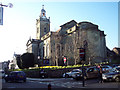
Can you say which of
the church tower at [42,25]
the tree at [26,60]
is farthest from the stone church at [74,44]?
the church tower at [42,25]

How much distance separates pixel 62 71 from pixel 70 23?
122 ft

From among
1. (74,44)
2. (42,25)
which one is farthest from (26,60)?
(42,25)

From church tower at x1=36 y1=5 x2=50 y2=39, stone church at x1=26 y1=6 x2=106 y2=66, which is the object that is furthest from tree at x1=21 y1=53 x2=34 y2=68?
church tower at x1=36 y1=5 x2=50 y2=39

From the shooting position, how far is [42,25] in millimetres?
83250

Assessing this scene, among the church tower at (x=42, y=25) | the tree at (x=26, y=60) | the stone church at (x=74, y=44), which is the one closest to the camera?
the stone church at (x=74, y=44)

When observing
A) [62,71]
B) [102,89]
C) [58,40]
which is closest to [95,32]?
[58,40]

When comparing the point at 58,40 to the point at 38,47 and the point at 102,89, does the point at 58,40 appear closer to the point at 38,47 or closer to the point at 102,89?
the point at 38,47

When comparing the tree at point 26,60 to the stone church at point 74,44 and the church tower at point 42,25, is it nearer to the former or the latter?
the stone church at point 74,44

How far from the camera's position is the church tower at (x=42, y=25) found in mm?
82750

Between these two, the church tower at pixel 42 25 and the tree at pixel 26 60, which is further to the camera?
A: the church tower at pixel 42 25

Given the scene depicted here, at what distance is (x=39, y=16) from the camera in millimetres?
85938

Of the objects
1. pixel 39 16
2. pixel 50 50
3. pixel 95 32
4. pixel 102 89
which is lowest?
pixel 102 89

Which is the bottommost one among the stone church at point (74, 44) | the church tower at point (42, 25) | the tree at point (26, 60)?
the tree at point (26, 60)

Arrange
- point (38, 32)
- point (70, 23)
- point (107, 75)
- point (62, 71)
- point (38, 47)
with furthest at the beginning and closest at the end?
point (38, 32), point (38, 47), point (70, 23), point (62, 71), point (107, 75)
